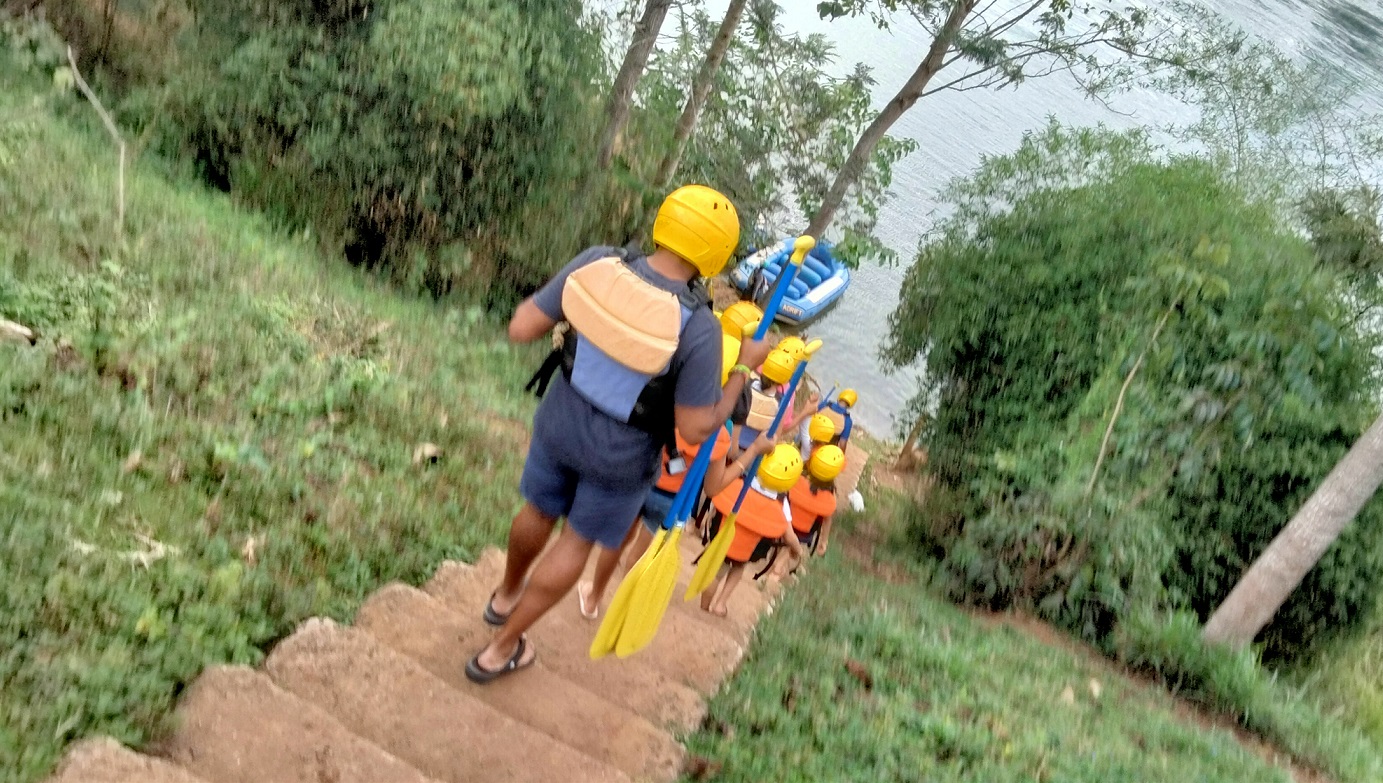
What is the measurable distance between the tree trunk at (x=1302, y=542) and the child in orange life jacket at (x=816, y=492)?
3336mm

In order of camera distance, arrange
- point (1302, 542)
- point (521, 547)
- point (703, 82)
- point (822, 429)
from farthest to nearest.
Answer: point (703, 82)
point (1302, 542)
point (822, 429)
point (521, 547)

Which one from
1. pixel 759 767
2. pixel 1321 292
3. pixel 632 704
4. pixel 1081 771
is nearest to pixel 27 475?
pixel 632 704

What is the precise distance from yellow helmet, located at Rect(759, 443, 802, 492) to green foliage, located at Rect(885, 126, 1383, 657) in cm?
357

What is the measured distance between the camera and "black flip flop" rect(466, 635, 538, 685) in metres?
3.01

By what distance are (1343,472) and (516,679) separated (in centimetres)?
578

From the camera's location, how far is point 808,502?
4.99 meters

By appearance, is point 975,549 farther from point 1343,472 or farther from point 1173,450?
point 1343,472

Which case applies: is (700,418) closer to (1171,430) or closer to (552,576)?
(552,576)

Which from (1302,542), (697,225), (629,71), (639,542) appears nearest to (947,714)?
(639,542)

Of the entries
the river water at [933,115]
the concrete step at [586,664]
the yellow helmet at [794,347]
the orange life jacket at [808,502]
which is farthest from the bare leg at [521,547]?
the river water at [933,115]

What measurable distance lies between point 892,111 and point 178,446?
36.8 ft

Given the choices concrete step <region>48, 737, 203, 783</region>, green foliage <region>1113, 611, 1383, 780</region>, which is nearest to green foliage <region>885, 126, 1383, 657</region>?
green foliage <region>1113, 611, 1383, 780</region>

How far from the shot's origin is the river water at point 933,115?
17.2m

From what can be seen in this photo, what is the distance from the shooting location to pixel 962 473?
8602mm
